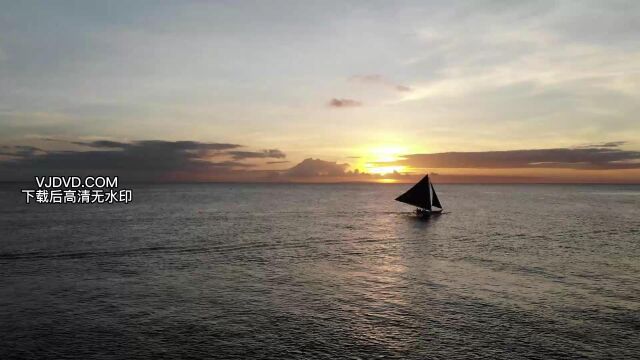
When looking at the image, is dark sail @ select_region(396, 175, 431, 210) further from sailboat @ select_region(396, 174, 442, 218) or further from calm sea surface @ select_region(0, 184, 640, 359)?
calm sea surface @ select_region(0, 184, 640, 359)

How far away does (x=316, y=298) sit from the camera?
1614 inches

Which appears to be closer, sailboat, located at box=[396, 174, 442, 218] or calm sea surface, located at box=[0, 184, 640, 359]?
calm sea surface, located at box=[0, 184, 640, 359]

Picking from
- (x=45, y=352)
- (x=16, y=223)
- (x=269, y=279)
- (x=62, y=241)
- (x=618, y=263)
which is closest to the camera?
(x=45, y=352)

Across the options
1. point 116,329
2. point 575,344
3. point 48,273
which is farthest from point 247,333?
point 48,273

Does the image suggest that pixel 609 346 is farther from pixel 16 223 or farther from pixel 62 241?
pixel 16 223

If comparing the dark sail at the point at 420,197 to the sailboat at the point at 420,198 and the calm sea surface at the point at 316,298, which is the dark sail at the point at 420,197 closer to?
the sailboat at the point at 420,198

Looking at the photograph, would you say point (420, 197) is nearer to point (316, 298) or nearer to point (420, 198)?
point (420, 198)

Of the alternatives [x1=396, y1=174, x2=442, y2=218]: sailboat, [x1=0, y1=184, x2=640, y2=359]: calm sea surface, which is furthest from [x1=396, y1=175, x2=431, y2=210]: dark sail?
[x1=0, y1=184, x2=640, y2=359]: calm sea surface

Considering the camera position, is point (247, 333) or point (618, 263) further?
point (618, 263)

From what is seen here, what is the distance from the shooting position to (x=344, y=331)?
107ft

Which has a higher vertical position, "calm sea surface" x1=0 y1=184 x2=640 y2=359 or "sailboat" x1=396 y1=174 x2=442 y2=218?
"sailboat" x1=396 y1=174 x2=442 y2=218

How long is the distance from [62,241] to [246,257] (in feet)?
103

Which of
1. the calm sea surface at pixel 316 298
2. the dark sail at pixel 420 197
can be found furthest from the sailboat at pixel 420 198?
the calm sea surface at pixel 316 298

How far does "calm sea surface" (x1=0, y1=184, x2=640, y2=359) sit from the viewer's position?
29.9 metres
